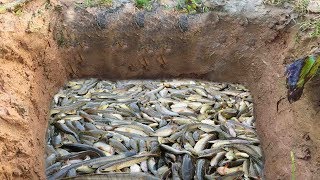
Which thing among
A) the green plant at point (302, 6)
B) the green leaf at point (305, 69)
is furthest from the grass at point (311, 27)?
the green leaf at point (305, 69)

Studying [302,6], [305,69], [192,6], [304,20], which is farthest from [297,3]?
[305,69]

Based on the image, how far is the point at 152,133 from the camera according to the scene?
4488 mm

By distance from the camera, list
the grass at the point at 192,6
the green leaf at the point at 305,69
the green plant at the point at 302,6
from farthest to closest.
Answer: the grass at the point at 192,6
the green plant at the point at 302,6
the green leaf at the point at 305,69

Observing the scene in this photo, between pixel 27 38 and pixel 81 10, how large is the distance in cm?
77

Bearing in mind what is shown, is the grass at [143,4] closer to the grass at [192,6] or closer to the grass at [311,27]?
the grass at [192,6]

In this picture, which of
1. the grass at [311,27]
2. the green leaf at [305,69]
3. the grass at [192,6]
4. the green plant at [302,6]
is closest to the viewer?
the green leaf at [305,69]

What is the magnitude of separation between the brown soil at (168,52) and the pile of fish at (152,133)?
437 mm

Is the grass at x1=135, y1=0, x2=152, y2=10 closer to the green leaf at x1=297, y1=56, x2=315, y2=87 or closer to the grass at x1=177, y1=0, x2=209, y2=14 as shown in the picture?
the grass at x1=177, y1=0, x2=209, y2=14

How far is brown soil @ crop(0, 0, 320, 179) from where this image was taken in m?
3.22

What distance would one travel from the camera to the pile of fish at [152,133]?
12.7 ft

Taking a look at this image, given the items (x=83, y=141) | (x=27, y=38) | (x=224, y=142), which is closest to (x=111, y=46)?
(x=27, y=38)

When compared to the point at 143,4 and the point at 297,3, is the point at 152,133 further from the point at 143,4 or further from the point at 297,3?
the point at 297,3

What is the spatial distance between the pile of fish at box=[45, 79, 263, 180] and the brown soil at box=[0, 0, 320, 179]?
437mm

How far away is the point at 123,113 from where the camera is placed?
4945mm
